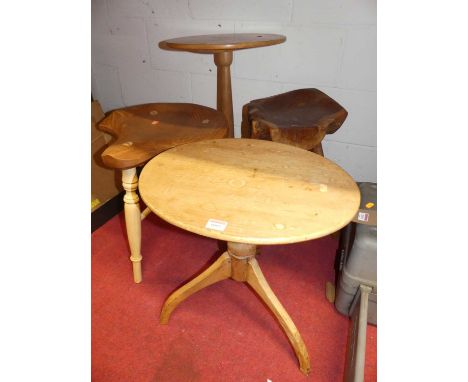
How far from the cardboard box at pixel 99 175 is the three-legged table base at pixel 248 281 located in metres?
Result: 0.87

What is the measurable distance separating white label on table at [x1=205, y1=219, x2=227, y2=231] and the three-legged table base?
35cm

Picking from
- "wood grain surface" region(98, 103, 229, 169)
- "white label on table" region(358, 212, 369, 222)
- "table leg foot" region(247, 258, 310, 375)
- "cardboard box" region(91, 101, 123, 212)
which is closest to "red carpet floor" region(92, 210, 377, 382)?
"table leg foot" region(247, 258, 310, 375)

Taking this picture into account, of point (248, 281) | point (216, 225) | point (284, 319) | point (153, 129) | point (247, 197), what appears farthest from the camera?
point (153, 129)

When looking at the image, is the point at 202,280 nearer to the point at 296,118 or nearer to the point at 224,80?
the point at 296,118

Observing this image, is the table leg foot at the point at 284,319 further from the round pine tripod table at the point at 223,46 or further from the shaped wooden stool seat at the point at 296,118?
the round pine tripod table at the point at 223,46

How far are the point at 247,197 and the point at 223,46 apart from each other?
2.04ft

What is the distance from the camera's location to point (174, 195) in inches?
36.2

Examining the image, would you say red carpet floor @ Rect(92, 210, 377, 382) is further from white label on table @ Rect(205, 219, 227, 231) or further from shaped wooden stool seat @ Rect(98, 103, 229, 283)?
white label on table @ Rect(205, 219, 227, 231)

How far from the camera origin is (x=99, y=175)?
6.38 ft

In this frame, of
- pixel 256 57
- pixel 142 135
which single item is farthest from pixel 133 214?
pixel 256 57

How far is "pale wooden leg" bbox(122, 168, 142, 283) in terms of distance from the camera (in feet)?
4.10

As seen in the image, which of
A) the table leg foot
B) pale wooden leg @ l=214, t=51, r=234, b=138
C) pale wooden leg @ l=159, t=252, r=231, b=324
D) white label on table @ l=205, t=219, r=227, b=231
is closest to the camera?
white label on table @ l=205, t=219, r=227, b=231
